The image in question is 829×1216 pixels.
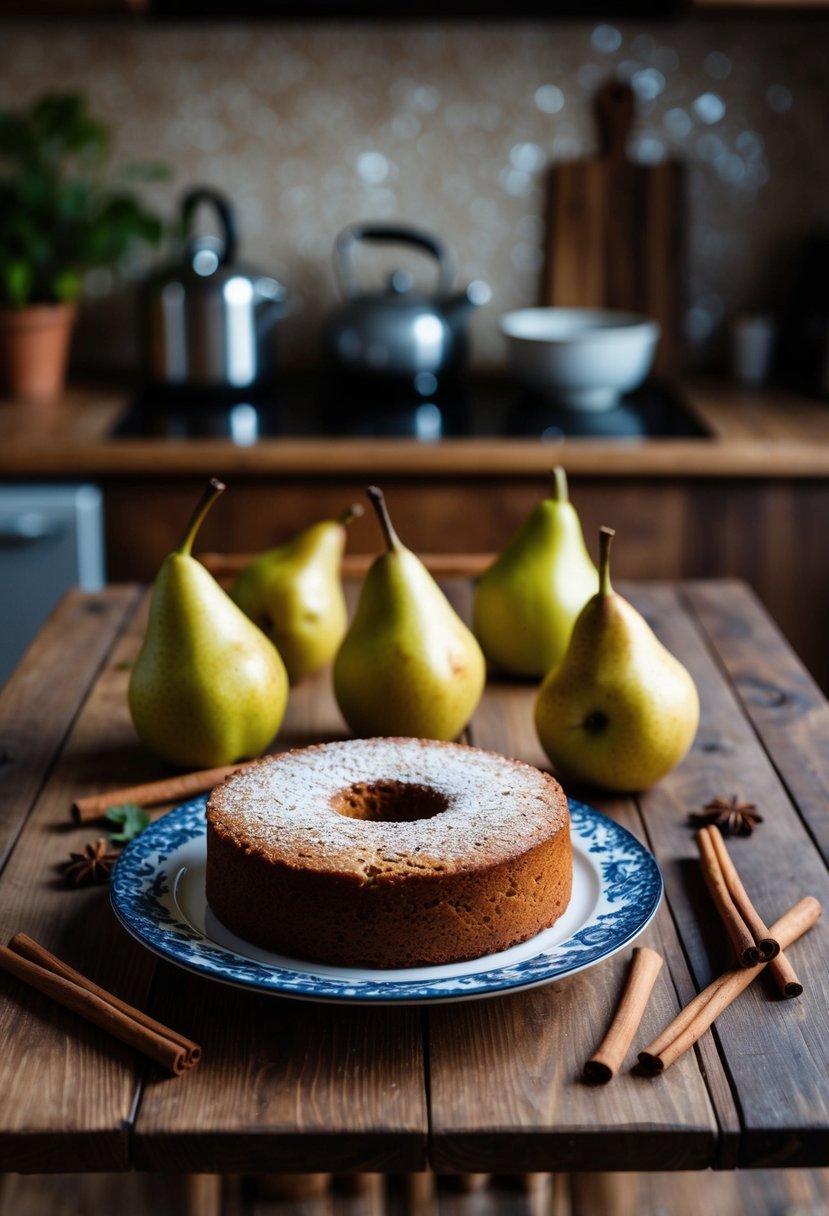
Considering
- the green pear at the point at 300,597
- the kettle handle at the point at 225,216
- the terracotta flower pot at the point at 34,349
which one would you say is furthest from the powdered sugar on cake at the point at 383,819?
the terracotta flower pot at the point at 34,349

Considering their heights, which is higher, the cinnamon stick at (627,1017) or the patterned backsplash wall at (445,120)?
the patterned backsplash wall at (445,120)

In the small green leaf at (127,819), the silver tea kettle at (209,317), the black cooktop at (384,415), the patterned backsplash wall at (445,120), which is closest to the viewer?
the small green leaf at (127,819)

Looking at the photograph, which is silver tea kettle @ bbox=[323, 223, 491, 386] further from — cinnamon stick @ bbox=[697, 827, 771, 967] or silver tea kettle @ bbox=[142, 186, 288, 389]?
cinnamon stick @ bbox=[697, 827, 771, 967]

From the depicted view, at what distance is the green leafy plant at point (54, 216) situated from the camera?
8.42 ft

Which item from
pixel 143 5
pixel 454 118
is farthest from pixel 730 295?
pixel 143 5

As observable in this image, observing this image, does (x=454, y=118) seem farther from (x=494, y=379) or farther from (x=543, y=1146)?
(x=543, y=1146)

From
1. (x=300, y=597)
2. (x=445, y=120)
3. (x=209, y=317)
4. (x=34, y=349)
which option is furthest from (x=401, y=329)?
(x=300, y=597)

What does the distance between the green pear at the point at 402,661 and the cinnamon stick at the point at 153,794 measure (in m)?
0.12

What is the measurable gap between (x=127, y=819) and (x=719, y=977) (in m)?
0.46

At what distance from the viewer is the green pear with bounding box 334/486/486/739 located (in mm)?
1154

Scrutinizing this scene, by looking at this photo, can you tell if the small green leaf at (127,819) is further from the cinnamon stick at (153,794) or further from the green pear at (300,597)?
the green pear at (300,597)

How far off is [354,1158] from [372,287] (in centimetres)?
241

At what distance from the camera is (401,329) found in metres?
2.58

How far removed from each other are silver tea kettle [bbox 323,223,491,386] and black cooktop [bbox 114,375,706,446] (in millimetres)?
45
